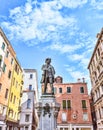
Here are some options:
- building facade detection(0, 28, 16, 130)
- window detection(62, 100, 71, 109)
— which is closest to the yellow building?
building facade detection(0, 28, 16, 130)

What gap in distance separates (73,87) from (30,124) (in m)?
Result: 14.3

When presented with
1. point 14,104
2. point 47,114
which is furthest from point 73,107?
point 47,114

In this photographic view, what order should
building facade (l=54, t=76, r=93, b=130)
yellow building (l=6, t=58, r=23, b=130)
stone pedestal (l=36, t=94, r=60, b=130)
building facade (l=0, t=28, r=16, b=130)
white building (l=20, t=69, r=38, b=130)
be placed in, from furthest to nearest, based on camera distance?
building facade (l=54, t=76, r=93, b=130) → white building (l=20, t=69, r=38, b=130) → yellow building (l=6, t=58, r=23, b=130) → building facade (l=0, t=28, r=16, b=130) → stone pedestal (l=36, t=94, r=60, b=130)

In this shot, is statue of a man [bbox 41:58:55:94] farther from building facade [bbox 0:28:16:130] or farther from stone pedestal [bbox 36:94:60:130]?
building facade [bbox 0:28:16:130]

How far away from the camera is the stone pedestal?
8.18 metres

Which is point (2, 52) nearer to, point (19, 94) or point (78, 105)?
point (19, 94)

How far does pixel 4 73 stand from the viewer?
2644 cm

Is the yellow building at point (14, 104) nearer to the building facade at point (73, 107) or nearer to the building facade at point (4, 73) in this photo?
the building facade at point (4, 73)

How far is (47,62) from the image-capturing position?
1054 cm

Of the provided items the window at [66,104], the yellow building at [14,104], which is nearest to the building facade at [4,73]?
the yellow building at [14,104]

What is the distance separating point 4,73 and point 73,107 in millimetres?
19180

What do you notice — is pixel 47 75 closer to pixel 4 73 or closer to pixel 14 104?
pixel 4 73

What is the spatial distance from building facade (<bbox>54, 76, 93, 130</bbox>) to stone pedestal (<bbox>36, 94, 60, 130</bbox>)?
27002 millimetres

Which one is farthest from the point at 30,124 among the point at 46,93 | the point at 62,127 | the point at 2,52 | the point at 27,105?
the point at 46,93
